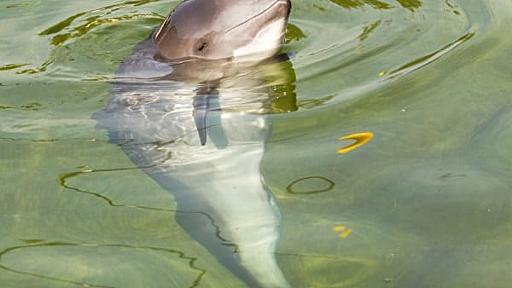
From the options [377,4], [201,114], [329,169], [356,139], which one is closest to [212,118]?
[201,114]

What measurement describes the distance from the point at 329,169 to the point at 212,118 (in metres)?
1.04

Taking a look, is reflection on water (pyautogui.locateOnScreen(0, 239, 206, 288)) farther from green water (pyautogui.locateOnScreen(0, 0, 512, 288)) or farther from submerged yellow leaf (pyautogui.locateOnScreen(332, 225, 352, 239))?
submerged yellow leaf (pyautogui.locateOnScreen(332, 225, 352, 239))

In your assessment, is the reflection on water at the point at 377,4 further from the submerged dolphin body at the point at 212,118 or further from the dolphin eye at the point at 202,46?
the dolphin eye at the point at 202,46

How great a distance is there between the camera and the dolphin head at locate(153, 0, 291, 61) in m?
6.33

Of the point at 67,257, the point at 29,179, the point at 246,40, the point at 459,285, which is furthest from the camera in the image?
the point at 246,40

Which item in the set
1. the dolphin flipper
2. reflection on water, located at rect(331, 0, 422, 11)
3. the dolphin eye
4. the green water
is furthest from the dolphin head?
reflection on water, located at rect(331, 0, 422, 11)

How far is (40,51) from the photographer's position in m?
6.86

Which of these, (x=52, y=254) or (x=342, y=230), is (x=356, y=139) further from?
(x=52, y=254)

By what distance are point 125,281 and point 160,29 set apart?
281cm

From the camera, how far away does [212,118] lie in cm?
556

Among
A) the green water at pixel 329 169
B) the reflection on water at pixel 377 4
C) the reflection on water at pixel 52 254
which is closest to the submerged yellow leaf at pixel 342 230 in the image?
the green water at pixel 329 169

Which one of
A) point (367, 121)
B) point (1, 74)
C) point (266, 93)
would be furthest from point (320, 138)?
point (1, 74)

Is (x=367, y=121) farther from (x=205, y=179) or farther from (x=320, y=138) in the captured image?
(x=205, y=179)

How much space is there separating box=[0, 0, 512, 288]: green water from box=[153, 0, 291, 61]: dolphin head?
28 cm
